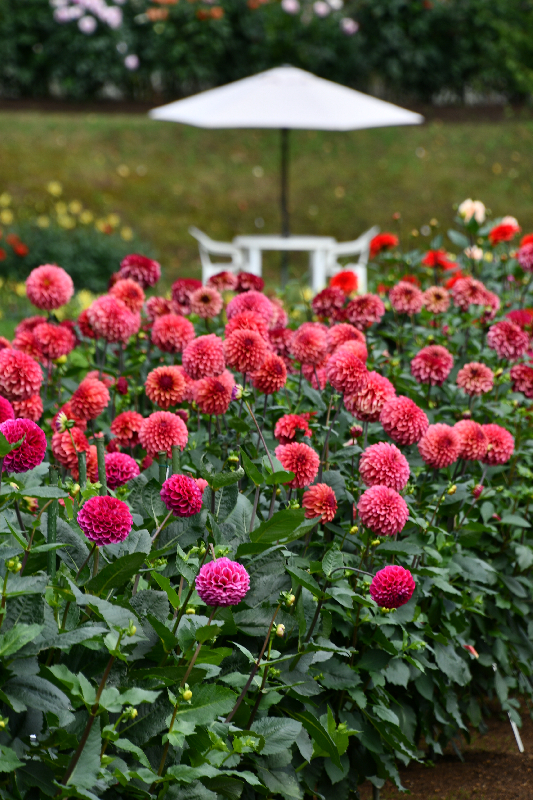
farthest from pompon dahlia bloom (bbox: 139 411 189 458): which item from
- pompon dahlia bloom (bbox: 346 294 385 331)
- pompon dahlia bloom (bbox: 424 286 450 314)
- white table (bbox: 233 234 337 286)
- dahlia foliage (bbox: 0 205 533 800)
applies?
white table (bbox: 233 234 337 286)

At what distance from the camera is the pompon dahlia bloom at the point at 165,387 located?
201 centimetres

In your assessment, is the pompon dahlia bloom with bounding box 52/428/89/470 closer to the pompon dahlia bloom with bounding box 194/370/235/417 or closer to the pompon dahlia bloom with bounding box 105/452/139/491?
the pompon dahlia bloom with bounding box 105/452/139/491

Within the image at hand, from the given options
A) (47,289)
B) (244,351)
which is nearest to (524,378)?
(244,351)

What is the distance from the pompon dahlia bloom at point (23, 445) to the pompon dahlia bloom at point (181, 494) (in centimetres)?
23

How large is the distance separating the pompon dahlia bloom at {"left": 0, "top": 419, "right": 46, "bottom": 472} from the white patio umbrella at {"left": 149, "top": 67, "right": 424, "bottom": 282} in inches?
254

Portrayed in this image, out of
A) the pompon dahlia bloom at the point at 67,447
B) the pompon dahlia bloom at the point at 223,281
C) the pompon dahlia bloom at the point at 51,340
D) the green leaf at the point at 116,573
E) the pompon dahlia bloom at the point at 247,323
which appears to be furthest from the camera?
the pompon dahlia bloom at the point at 223,281

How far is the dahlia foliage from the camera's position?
1283 millimetres

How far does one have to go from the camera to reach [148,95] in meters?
15.1

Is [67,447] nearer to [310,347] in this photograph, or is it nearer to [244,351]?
[244,351]

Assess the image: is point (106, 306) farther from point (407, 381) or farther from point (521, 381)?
point (521, 381)

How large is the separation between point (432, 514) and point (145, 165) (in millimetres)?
11018

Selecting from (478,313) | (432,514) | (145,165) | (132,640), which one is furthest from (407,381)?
(145,165)

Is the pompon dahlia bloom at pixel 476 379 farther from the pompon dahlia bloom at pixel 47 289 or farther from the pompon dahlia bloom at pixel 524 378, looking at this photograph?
the pompon dahlia bloom at pixel 47 289

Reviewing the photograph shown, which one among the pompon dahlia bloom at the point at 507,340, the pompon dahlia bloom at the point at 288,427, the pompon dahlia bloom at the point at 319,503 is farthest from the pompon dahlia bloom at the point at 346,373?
the pompon dahlia bloom at the point at 507,340
